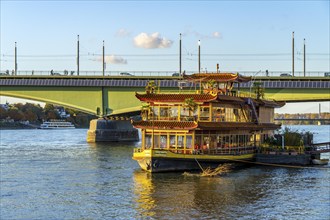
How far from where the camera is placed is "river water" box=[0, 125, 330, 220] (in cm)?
3969

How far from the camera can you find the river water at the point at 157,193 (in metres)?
39.7

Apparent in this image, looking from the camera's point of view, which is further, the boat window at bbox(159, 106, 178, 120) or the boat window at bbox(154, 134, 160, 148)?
the boat window at bbox(159, 106, 178, 120)

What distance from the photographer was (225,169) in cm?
5694

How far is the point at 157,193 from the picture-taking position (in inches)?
1832

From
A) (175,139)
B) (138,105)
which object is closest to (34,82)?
(138,105)

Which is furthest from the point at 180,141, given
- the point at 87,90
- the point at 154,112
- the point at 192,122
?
the point at 87,90

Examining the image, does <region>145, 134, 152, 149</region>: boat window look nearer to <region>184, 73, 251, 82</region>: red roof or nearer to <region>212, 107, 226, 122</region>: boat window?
<region>212, 107, 226, 122</region>: boat window

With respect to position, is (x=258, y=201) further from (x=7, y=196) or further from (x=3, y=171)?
(x=3, y=171)

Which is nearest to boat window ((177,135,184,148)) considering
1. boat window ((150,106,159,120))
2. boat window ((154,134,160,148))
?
boat window ((154,134,160,148))

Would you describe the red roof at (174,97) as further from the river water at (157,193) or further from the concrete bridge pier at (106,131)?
the concrete bridge pier at (106,131)

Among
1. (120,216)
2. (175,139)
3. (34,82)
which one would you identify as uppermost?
(34,82)

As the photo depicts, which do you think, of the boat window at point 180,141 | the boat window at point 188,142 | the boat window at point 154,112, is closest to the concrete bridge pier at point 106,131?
the boat window at point 154,112

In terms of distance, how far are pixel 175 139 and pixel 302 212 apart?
1888cm

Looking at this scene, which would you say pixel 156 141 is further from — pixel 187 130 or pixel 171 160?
pixel 187 130
